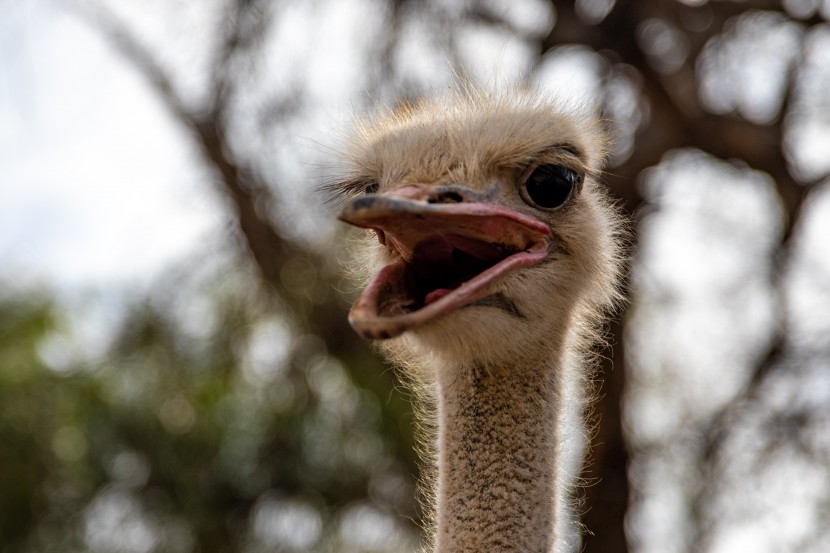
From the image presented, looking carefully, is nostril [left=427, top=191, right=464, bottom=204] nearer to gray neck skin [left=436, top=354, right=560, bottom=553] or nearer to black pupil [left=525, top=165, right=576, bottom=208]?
black pupil [left=525, top=165, right=576, bottom=208]

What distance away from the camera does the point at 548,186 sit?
2.39 meters

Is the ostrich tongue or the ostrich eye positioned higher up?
the ostrich tongue

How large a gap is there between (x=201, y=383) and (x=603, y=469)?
3924 millimetres

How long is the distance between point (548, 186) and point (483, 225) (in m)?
0.33

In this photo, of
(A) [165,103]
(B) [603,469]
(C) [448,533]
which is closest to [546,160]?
(C) [448,533]

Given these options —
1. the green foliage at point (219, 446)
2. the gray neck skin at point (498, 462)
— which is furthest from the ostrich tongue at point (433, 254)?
the green foliage at point (219, 446)

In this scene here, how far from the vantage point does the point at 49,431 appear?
35.1ft

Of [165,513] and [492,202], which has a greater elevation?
[492,202]

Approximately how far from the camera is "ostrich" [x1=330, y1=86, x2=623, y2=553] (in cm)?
212

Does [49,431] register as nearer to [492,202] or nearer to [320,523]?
[320,523]

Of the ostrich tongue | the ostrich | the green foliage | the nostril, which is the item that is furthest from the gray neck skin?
the green foliage

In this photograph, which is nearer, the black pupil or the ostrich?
the ostrich

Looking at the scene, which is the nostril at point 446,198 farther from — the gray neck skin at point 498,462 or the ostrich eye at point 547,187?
the gray neck skin at point 498,462

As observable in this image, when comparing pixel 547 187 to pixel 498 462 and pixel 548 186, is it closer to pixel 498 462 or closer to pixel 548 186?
pixel 548 186
